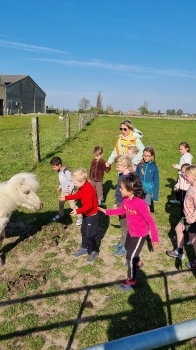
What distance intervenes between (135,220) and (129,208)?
0.63 ft

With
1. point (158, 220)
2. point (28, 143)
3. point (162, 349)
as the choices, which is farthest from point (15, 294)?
point (28, 143)

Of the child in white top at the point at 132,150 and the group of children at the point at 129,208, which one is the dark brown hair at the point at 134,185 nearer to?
the group of children at the point at 129,208

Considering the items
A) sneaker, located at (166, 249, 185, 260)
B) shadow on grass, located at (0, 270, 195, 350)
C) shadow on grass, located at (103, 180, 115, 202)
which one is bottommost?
shadow on grass, located at (0, 270, 195, 350)

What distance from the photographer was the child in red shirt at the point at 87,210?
4.28m

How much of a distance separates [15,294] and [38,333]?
80 cm

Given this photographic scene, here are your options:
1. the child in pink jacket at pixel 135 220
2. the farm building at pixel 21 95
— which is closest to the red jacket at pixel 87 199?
the child in pink jacket at pixel 135 220

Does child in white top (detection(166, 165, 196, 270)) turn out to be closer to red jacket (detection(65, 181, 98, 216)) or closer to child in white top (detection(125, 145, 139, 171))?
red jacket (detection(65, 181, 98, 216))

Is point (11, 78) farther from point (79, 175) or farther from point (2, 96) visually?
point (79, 175)

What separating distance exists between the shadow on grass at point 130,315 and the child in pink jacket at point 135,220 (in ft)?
0.78

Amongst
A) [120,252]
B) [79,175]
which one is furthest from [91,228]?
[79,175]

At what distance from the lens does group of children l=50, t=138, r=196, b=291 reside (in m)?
3.65

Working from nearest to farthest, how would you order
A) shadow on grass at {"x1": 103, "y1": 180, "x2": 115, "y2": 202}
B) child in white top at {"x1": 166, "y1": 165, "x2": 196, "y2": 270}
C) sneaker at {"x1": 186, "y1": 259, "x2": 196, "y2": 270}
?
child in white top at {"x1": 166, "y1": 165, "x2": 196, "y2": 270} < sneaker at {"x1": 186, "y1": 259, "x2": 196, "y2": 270} < shadow on grass at {"x1": 103, "y1": 180, "x2": 115, "y2": 202}

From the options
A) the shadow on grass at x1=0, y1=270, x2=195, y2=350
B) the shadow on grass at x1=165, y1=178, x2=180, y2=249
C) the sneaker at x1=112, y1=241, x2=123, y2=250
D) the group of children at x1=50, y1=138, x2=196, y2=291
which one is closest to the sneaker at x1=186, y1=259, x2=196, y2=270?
the group of children at x1=50, y1=138, x2=196, y2=291

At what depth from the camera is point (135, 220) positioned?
373 cm
